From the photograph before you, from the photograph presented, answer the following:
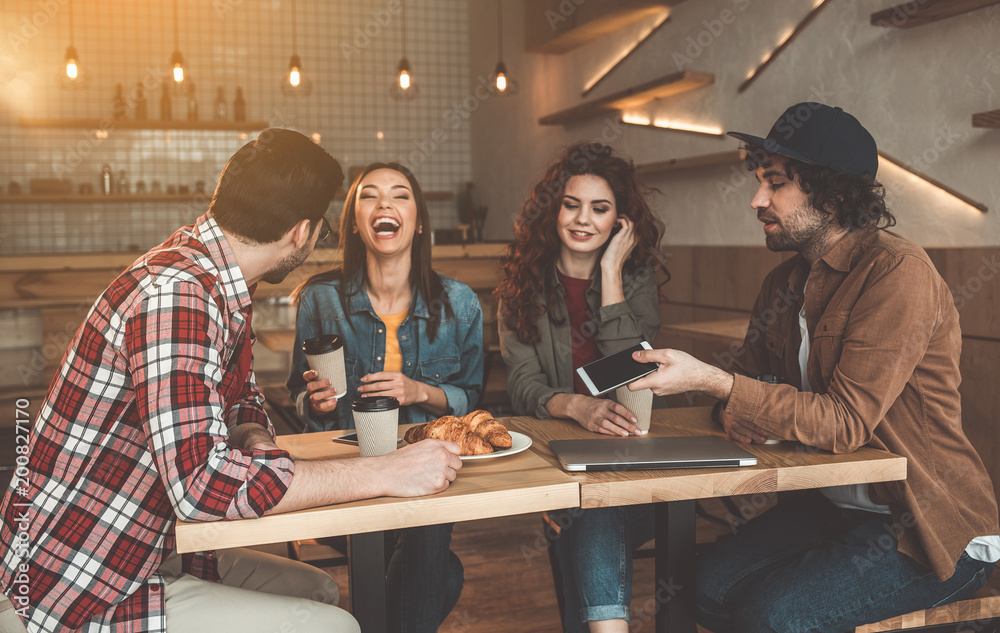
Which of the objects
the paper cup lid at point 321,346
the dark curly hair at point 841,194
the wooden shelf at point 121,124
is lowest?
the paper cup lid at point 321,346

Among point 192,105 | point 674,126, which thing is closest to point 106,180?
point 192,105

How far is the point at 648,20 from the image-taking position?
4.60m

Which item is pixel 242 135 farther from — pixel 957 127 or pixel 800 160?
pixel 800 160

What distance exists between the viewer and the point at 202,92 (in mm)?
6996

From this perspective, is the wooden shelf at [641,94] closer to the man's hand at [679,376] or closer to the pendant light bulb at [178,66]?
the pendant light bulb at [178,66]

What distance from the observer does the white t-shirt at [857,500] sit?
145 centimetres

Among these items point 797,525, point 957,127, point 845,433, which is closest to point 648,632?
point 797,525

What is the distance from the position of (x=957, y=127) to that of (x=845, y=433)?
76.8 inches

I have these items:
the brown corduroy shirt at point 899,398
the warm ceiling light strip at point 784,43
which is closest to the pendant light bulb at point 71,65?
the warm ceiling light strip at point 784,43

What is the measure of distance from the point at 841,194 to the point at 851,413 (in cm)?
46

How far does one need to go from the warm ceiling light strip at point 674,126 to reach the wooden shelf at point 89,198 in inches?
146

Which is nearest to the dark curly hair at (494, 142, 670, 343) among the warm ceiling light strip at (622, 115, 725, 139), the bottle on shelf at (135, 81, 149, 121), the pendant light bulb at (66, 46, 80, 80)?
the warm ceiling light strip at (622, 115, 725, 139)

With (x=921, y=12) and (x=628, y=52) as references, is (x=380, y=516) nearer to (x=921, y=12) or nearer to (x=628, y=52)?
(x=921, y=12)

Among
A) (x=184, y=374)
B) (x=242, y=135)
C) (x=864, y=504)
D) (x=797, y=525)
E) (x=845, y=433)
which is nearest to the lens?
(x=184, y=374)
